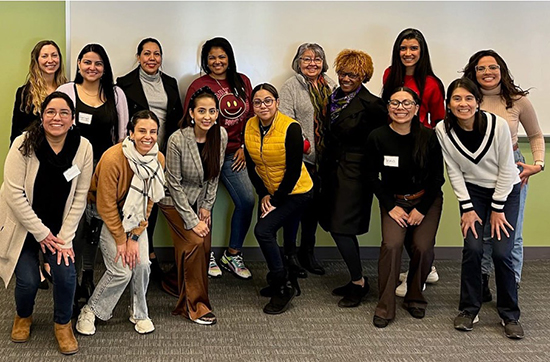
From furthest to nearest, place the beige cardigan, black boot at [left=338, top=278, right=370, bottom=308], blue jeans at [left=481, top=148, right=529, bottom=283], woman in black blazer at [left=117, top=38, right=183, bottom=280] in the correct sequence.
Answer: woman in black blazer at [left=117, top=38, right=183, bottom=280]
black boot at [left=338, top=278, right=370, bottom=308]
blue jeans at [left=481, top=148, right=529, bottom=283]
the beige cardigan

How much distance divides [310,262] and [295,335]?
40.5 inches

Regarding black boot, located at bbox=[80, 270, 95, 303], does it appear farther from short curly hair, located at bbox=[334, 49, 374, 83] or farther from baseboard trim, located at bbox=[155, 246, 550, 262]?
short curly hair, located at bbox=[334, 49, 374, 83]

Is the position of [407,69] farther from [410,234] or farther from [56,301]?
[56,301]

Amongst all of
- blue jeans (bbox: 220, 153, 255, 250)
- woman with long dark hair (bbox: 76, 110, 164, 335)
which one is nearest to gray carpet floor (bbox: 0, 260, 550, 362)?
woman with long dark hair (bbox: 76, 110, 164, 335)

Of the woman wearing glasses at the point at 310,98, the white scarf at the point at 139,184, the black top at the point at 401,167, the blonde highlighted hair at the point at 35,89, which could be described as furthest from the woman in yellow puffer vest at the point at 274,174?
the blonde highlighted hair at the point at 35,89

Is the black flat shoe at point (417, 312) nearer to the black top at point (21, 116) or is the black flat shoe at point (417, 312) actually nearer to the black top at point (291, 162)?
the black top at point (291, 162)

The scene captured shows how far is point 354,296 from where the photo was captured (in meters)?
3.35

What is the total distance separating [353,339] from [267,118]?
1246mm

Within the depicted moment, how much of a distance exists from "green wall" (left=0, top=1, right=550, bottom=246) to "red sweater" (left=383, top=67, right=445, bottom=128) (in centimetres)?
101

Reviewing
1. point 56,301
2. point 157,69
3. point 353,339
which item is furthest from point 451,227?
point 56,301

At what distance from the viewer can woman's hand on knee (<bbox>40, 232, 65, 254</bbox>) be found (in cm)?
265

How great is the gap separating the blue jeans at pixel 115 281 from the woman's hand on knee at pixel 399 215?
1334 millimetres

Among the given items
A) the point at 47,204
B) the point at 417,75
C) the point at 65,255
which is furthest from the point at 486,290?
the point at 47,204

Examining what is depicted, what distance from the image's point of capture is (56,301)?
2701 mm
